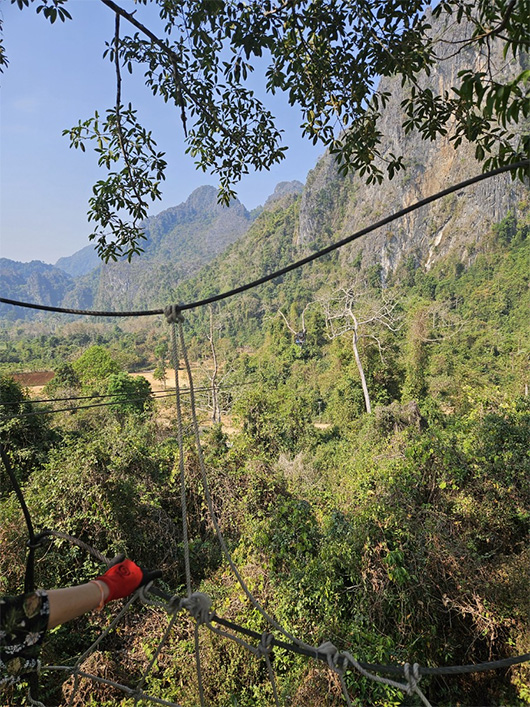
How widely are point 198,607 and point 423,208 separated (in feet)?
136

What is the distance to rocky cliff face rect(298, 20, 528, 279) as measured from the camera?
33.0 m

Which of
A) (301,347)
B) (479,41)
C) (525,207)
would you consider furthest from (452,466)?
(525,207)

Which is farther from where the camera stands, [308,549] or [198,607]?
[308,549]

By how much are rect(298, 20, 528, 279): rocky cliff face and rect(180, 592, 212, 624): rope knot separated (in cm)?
2613

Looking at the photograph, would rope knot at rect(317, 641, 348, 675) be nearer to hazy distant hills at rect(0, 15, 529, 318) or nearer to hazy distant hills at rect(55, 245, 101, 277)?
hazy distant hills at rect(0, 15, 529, 318)

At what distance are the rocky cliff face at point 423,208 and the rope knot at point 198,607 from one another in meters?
26.1

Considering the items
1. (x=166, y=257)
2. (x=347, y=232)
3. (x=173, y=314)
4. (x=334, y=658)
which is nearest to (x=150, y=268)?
(x=166, y=257)

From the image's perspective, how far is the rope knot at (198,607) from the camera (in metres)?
1.17

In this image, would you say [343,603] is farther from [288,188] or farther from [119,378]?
[288,188]

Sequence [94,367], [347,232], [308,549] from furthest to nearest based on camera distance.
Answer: [347,232] < [94,367] < [308,549]

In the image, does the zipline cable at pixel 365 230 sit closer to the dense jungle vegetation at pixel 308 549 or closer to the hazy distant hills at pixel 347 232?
the dense jungle vegetation at pixel 308 549

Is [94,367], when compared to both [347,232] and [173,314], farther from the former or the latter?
[347,232]

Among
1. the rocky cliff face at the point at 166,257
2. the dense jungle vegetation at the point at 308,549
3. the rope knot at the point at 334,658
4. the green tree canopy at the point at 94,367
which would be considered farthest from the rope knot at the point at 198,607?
the rocky cliff face at the point at 166,257

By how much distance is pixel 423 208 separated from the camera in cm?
3744
